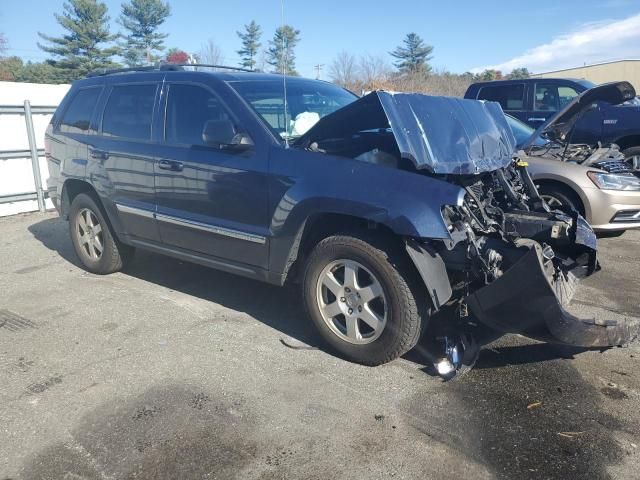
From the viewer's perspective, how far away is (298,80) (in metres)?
4.97

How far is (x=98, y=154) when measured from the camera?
205 inches

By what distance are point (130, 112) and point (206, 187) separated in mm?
1373

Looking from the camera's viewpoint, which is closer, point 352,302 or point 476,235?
point 476,235

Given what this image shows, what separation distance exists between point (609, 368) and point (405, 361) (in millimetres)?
1344

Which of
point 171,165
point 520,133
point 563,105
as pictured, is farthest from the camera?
point 563,105

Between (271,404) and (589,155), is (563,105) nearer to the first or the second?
(589,155)

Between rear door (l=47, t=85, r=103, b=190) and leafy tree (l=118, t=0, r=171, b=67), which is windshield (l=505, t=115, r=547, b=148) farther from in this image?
leafy tree (l=118, t=0, r=171, b=67)

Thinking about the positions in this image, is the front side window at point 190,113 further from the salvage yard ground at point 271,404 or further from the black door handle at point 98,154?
the salvage yard ground at point 271,404

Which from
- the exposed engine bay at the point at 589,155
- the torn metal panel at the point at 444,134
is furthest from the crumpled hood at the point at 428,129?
the exposed engine bay at the point at 589,155

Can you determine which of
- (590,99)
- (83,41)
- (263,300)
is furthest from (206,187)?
(83,41)

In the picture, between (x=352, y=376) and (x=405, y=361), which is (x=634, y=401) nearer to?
(x=405, y=361)

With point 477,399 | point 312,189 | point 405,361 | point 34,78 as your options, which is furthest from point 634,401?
point 34,78

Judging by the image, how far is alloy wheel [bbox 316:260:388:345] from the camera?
3.58 meters

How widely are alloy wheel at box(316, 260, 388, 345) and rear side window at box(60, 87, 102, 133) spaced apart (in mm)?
3216
